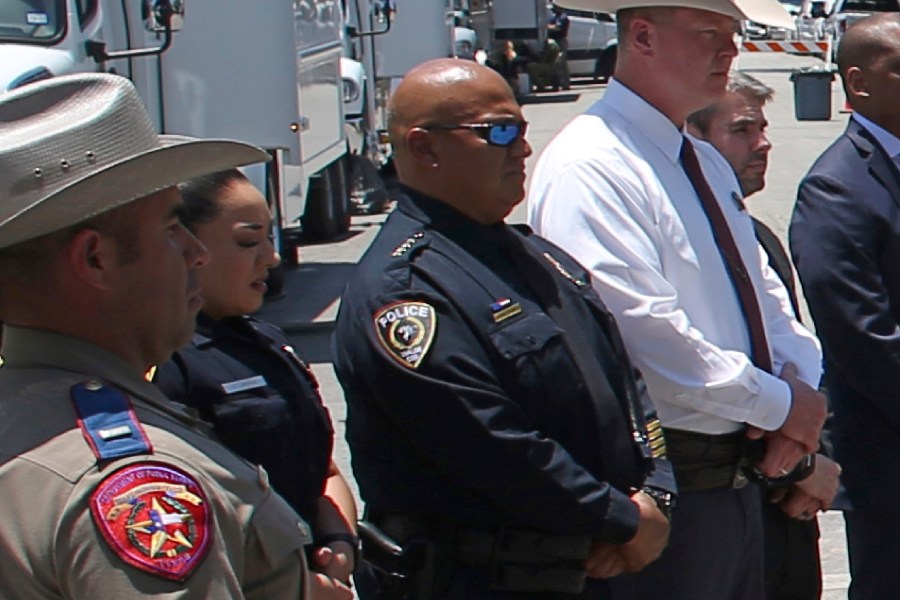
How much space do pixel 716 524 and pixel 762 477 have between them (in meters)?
0.16

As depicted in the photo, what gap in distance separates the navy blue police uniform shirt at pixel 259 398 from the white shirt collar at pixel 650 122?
105 centimetres

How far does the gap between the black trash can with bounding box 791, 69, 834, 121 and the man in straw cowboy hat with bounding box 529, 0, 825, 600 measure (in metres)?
16.2

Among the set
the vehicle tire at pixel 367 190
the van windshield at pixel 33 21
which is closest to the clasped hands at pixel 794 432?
the van windshield at pixel 33 21

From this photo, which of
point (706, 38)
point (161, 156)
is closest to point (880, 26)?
point (706, 38)

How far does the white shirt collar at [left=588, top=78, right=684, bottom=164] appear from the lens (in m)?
3.29

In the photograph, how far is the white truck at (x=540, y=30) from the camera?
26953 millimetres

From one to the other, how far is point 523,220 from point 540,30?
15319 millimetres

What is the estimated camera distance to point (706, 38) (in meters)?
3.35

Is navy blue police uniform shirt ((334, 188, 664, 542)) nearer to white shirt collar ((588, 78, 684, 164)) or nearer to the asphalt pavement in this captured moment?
white shirt collar ((588, 78, 684, 164))

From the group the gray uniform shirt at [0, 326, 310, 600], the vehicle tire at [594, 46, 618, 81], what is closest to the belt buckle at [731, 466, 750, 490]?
the gray uniform shirt at [0, 326, 310, 600]

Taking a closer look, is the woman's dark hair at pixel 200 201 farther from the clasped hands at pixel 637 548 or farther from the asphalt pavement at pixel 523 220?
the asphalt pavement at pixel 523 220

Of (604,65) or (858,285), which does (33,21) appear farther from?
(604,65)

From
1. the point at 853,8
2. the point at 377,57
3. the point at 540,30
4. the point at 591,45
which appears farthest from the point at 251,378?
Answer: the point at 591,45

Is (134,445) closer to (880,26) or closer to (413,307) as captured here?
(413,307)
